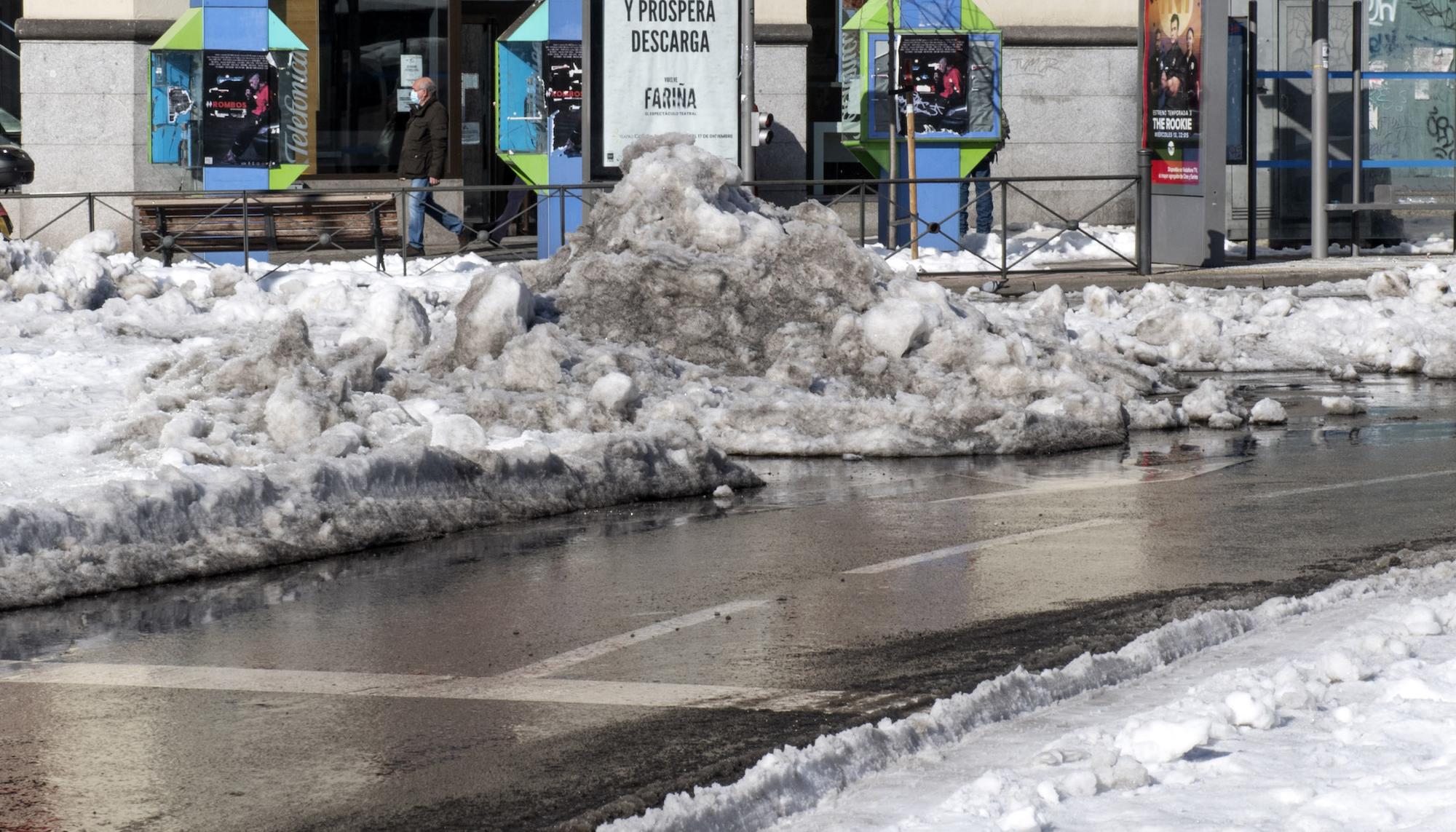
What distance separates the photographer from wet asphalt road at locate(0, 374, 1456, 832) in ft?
15.4

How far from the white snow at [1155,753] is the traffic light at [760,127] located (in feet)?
43.7

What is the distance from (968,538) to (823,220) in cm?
581

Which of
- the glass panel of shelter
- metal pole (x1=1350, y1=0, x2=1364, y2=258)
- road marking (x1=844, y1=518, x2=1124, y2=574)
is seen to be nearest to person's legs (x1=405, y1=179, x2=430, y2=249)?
the glass panel of shelter

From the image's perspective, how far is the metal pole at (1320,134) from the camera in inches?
811

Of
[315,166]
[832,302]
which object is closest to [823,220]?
[832,302]

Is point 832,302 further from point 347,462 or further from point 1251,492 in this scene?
point 347,462

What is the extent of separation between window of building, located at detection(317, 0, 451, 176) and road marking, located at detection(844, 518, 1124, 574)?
18032 millimetres

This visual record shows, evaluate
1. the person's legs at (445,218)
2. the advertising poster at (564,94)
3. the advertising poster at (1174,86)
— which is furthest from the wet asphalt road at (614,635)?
the advertising poster at (564,94)

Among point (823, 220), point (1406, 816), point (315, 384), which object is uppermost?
point (823, 220)

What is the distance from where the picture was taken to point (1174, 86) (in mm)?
19891

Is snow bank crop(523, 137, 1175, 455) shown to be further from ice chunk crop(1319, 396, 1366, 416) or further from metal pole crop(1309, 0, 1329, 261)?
metal pole crop(1309, 0, 1329, 261)

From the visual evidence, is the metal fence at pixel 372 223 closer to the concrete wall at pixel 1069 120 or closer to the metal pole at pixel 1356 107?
the metal pole at pixel 1356 107

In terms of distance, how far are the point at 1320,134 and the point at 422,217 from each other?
32.0ft

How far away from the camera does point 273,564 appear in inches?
304
